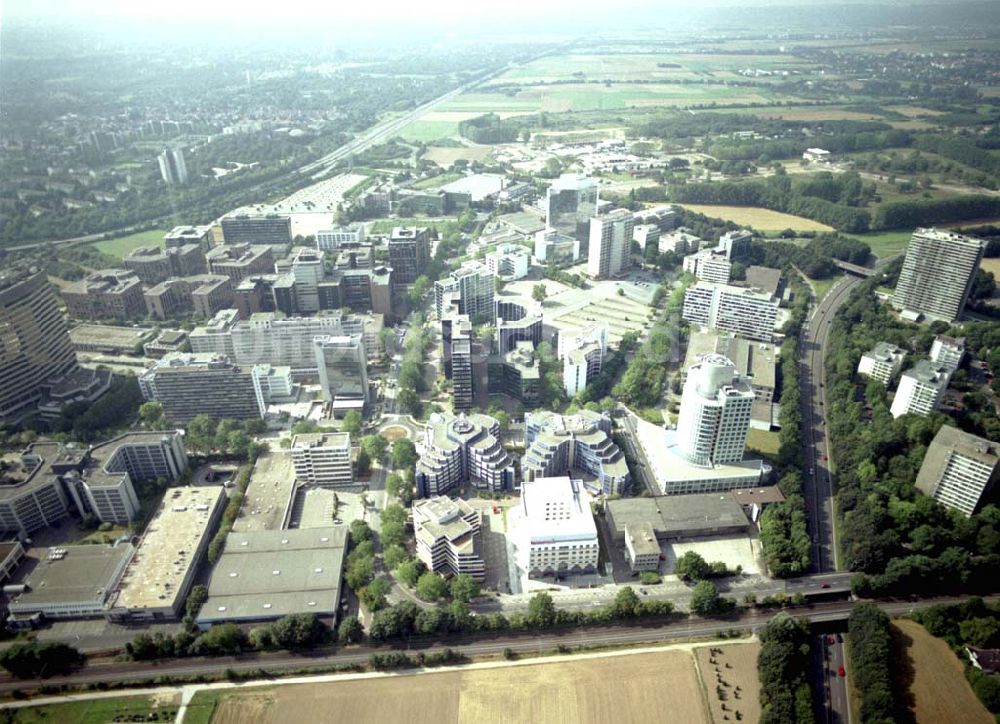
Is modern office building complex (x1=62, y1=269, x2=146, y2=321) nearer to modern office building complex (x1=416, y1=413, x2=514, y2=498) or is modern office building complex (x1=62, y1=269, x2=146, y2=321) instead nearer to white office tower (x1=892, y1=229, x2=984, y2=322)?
Result: modern office building complex (x1=416, y1=413, x2=514, y2=498)

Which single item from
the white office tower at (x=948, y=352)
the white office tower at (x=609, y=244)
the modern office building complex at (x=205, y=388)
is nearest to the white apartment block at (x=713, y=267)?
the white office tower at (x=609, y=244)

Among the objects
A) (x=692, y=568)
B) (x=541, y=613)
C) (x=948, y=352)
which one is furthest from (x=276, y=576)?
(x=948, y=352)

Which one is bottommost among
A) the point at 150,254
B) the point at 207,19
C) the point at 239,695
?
the point at 239,695

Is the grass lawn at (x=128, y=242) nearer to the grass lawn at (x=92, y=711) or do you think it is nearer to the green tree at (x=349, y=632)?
the grass lawn at (x=92, y=711)

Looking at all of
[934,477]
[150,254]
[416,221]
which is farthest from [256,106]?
[934,477]

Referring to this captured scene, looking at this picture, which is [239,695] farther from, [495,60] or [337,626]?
[495,60]

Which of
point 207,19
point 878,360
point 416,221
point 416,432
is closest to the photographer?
point 416,432

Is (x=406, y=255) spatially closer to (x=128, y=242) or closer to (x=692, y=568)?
(x=128, y=242)
